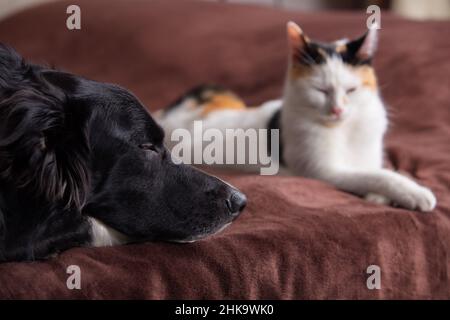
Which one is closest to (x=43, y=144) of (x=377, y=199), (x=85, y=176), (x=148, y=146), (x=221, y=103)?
(x=85, y=176)

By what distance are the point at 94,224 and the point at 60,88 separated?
0.24m

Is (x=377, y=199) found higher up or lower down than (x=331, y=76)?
lower down

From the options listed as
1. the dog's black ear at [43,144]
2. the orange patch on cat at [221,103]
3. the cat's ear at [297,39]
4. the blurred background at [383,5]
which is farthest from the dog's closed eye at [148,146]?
the blurred background at [383,5]

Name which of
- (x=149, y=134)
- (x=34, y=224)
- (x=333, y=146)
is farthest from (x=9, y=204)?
(x=333, y=146)

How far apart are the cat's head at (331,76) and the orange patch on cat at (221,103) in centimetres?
47

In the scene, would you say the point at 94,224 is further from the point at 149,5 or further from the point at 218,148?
the point at 149,5

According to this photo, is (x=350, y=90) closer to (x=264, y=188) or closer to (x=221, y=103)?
(x=264, y=188)

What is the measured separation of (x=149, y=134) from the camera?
3.59 feet

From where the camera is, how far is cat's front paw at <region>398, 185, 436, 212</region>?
1324 mm

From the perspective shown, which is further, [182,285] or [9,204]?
[182,285]

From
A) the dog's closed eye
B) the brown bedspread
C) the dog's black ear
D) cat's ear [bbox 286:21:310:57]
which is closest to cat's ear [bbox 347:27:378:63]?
cat's ear [bbox 286:21:310:57]

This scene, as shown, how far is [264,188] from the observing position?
1.39 meters

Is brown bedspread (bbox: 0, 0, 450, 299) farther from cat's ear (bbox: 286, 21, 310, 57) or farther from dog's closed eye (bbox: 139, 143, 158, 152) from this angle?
cat's ear (bbox: 286, 21, 310, 57)

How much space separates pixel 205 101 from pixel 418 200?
961 millimetres
